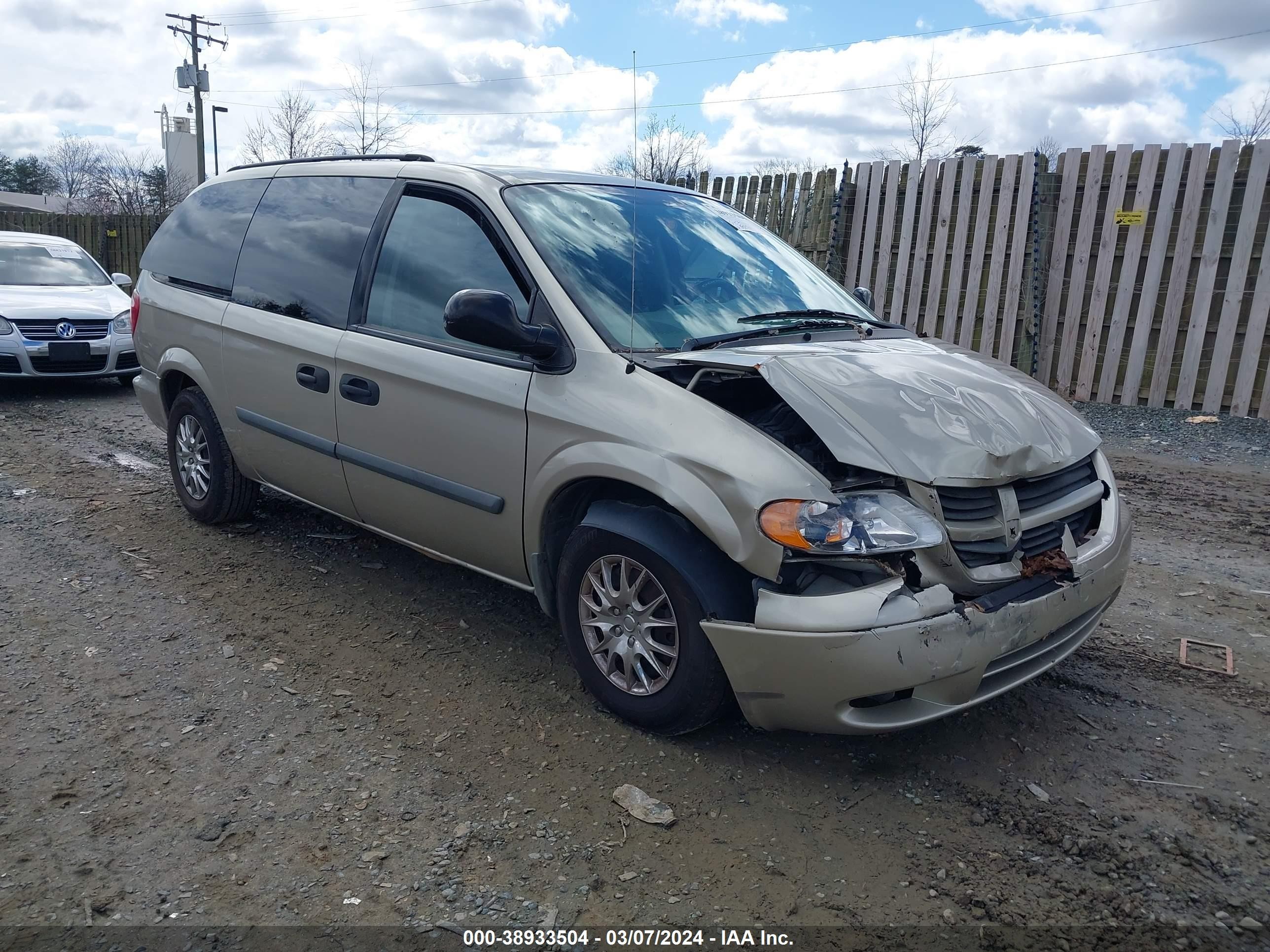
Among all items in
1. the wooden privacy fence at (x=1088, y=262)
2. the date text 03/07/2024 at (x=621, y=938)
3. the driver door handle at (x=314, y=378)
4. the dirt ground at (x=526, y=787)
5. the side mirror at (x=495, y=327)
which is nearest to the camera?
the date text 03/07/2024 at (x=621, y=938)

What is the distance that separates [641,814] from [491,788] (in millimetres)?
485

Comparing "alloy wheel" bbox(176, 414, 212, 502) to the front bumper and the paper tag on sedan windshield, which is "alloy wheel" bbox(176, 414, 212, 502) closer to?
the paper tag on sedan windshield

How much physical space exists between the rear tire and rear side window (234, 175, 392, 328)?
760 millimetres

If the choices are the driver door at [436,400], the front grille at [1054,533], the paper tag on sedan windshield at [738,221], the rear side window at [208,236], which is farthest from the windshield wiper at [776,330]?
the rear side window at [208,236]

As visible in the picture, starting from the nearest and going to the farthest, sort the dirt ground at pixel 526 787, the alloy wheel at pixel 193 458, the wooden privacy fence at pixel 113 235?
the dirt ground at pixel 526 787 < the alloy wheel at pixel 193 458 < the wooden privacy fence at pixel 113 235

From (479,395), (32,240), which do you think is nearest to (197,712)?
(479,395)

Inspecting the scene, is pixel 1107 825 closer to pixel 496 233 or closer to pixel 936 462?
pixel 936 462

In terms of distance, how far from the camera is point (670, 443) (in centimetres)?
297

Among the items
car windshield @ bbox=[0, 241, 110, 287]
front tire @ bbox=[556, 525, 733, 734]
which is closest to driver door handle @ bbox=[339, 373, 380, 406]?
front tire @ bbox=[556, 525, 733, 734]

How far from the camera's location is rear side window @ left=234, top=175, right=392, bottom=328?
4156 millimetres

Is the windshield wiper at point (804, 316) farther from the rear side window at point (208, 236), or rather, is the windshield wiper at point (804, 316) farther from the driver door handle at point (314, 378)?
the rear side window at point (208, 236)

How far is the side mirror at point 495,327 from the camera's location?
3180 millimetres

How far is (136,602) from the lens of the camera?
170 inches

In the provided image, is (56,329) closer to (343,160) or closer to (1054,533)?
(343,160)
